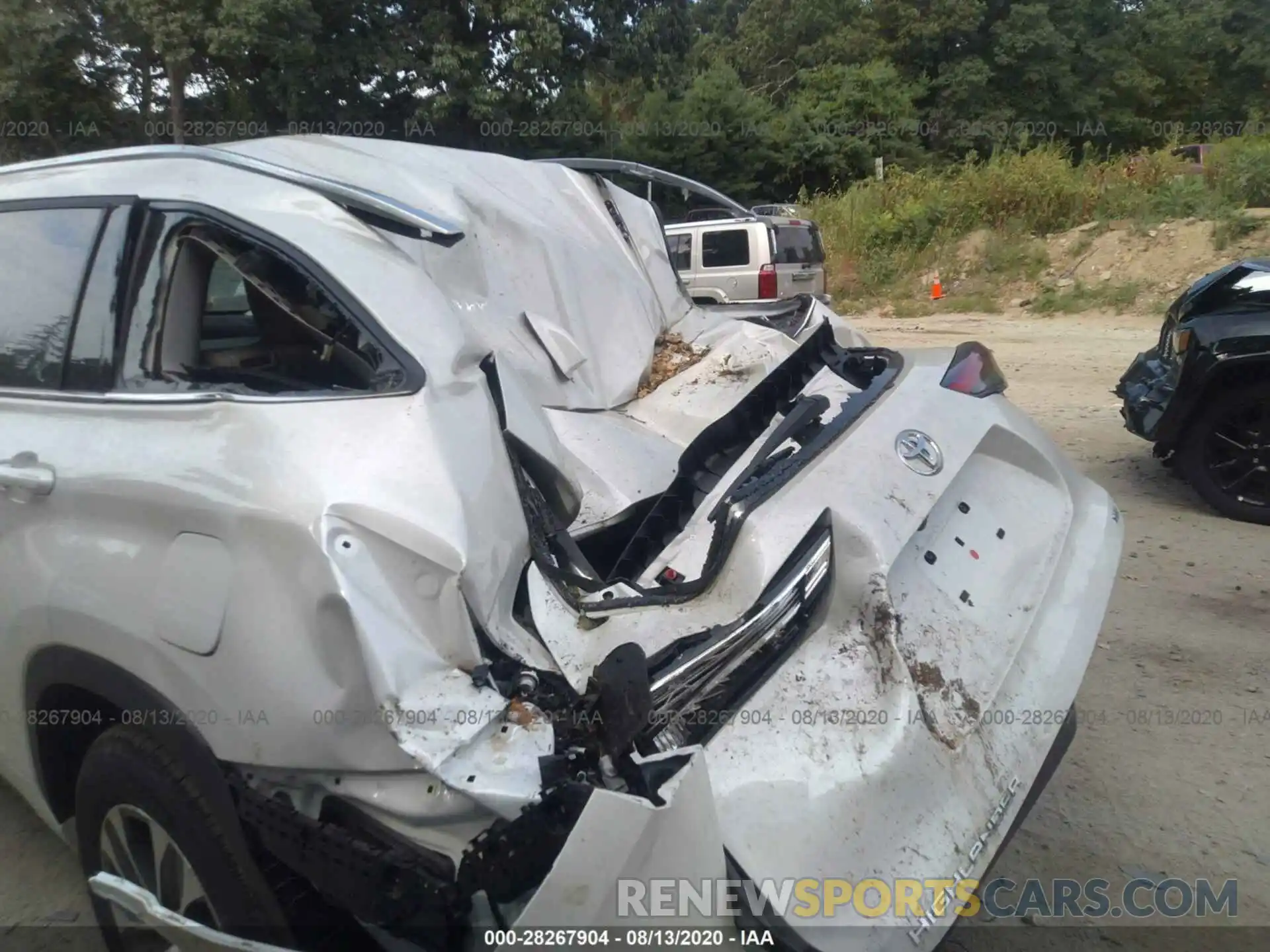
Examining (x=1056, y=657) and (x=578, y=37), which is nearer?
(x=1056, y=657)

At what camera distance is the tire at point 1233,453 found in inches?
213

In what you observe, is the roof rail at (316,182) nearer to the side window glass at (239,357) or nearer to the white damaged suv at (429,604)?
the white damaged suv at (429,604)

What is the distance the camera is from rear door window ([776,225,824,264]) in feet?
43.4

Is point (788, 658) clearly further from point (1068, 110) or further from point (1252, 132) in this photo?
point (1068, 110)

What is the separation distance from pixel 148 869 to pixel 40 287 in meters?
1.44

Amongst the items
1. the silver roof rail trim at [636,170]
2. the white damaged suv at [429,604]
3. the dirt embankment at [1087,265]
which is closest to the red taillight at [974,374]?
the white damaged suv at [429,604]

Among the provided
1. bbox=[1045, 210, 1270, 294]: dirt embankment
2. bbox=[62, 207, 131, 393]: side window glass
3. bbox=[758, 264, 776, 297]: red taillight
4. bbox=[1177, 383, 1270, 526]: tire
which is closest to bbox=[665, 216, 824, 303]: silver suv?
bbox=[758, 264, 776, 297]: red taillight

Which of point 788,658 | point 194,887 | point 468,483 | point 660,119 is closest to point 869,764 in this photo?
point 788,658

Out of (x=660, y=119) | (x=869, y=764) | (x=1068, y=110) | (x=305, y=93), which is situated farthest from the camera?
(x=1068, y=110)

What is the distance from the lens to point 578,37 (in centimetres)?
2014

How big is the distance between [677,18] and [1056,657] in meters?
21.7

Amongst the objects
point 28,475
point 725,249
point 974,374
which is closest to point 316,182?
point 28,475

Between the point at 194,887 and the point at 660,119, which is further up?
the point at 660,119

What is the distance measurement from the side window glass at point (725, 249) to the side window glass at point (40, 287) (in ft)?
37.0
